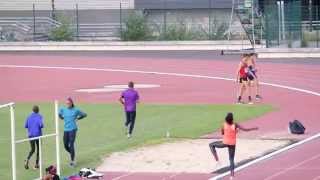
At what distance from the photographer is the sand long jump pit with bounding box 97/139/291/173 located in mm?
20188

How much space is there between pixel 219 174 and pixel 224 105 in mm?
13031

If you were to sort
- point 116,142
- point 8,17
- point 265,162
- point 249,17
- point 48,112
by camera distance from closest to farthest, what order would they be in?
point 265,162, point 116,142, point 48,112, point 249,17, point 8,17

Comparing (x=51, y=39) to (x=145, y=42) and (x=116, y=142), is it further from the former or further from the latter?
(x=116, y=142)

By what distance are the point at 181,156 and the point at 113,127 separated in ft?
18.9

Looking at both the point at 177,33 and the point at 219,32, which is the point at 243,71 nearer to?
the point at 177,33

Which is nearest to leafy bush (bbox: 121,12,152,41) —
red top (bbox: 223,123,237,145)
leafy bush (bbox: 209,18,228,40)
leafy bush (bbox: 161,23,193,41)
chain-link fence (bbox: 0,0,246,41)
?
chain-link fence (bbox: 0,0,246,41)

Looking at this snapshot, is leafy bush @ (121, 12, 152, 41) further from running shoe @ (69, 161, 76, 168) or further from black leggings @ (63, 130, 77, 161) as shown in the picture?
running shoe @ (69, 161, 76, 168)

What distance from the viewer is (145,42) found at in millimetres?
61531

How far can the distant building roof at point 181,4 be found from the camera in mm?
70562

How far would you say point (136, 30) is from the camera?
63.0 m

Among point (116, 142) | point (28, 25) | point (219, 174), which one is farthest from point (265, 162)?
point (28, 25)

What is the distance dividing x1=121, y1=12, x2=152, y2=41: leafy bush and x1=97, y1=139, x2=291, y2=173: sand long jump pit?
3940 centimetres

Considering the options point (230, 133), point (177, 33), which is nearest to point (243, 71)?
point (230, 133)

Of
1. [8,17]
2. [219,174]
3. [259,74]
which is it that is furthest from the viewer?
[8,17]
